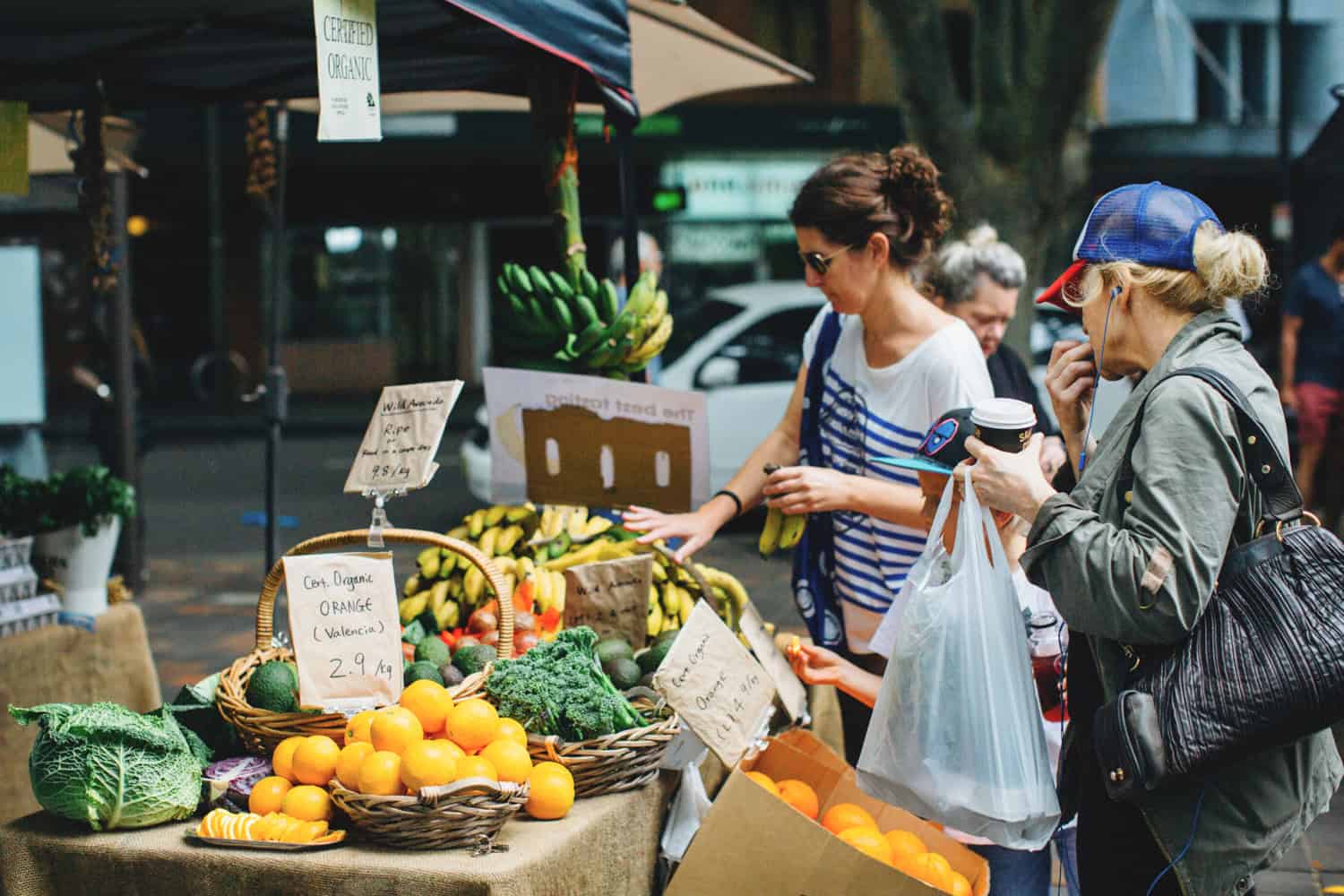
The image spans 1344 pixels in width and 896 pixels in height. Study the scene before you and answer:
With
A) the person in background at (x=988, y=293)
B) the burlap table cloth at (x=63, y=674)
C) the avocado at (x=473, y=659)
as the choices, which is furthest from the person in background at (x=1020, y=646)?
the burlap table cloth at (x=63, y=674)

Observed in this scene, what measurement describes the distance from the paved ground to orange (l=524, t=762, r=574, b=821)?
2.53 meters

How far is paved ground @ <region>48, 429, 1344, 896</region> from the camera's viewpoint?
20.3 feet

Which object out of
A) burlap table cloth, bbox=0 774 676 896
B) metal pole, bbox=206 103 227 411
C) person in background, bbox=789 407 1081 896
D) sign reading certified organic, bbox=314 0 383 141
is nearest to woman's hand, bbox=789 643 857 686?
person in background, bbox=789 407 1081 896

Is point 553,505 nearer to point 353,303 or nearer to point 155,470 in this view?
point 155,470

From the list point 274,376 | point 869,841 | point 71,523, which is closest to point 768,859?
point 869,841

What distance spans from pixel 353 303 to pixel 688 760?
1871 centimetres

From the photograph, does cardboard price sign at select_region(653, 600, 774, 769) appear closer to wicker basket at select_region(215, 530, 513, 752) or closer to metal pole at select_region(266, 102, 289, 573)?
wicker basket at select_region(215, 530, 513, 752)

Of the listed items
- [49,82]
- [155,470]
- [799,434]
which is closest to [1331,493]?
[799,434]

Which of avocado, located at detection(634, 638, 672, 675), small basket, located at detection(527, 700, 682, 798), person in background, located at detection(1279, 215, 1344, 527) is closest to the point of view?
small basket, located at detection(527, 700, 682, 798)

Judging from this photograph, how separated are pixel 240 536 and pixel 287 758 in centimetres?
831

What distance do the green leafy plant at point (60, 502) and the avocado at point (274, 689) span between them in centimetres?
223

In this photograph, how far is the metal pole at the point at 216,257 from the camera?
18.4 meters

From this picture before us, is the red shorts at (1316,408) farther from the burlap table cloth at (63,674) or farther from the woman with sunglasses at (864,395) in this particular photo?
the burlap table cloth at (63,674)

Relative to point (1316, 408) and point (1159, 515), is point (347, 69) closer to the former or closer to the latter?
point (1159, 515)
